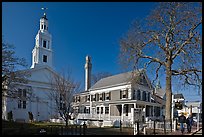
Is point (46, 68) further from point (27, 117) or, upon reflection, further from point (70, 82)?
point (70, 82)

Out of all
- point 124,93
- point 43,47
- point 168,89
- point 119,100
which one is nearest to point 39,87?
point 43,47

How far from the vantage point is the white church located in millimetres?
39219

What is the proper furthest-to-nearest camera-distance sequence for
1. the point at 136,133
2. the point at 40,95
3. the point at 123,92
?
1. the point at 40,95
2. the point at 123,92
3. the point at 136,133

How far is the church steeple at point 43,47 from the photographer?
158 feet

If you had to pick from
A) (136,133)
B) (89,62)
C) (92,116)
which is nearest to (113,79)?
(92,116)

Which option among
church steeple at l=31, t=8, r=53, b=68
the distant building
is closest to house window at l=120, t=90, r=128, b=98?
the distant building

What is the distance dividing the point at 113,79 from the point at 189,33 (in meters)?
22.0

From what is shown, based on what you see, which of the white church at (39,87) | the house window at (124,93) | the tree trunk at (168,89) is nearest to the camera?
the tree trunk at (168,89)

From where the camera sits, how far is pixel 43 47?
48656 millimetres

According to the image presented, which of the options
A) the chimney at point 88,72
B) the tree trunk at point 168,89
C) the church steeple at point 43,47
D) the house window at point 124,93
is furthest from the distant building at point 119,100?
the church steeple at point 43,47

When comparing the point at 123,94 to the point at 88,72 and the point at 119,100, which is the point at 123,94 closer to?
the point at 119,100

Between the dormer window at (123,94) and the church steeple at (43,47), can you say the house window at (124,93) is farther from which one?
the church steeple at (43,47)

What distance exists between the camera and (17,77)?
25562 millimetres

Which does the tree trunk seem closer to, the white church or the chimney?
the white church
